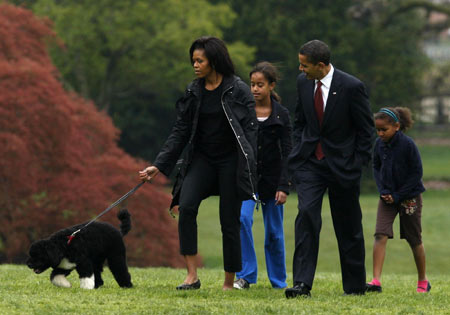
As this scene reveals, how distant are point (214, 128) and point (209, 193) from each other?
0.60 metres

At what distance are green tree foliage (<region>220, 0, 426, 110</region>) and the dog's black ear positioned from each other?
1497 inches

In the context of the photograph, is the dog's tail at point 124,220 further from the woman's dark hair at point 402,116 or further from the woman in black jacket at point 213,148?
the woman's dark hair at point 402,116

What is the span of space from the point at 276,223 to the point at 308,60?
81.6 inches

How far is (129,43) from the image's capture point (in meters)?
41.1

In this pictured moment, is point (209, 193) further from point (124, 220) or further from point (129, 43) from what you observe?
point (129, 43)

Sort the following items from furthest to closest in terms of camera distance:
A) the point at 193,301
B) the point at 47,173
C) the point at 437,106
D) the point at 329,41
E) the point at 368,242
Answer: the point at 437,106
the point at 329,41
the point at 368,242
the point at 47,173
the point at 193,301

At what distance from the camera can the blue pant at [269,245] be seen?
877 cm

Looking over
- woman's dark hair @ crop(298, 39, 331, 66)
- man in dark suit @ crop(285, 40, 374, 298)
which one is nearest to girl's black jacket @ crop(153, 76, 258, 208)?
man in dark suit @ crop(285, 40, 374, 298)

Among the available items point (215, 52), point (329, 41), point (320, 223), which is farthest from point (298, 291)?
point (329, 41)

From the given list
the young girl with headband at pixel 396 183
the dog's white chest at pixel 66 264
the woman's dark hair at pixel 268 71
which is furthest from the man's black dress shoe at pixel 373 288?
the dog's white chest at pixel 66 264

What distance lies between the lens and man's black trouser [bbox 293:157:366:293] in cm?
744

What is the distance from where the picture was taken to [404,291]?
8.76m

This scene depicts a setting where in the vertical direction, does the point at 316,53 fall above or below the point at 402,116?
above

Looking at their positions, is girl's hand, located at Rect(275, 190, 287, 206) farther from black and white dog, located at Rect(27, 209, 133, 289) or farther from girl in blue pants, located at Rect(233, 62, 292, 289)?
black and white dog, located at Rect(27, 209, 133, 289)
